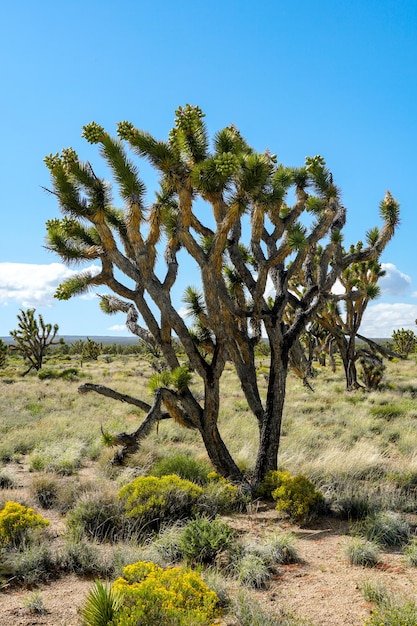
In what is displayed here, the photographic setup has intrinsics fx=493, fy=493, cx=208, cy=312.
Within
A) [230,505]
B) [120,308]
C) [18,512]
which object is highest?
[120,308]

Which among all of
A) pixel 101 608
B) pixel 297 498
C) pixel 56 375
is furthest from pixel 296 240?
pixel 56 375

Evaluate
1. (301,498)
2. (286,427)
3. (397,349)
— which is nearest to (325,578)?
(301,498)

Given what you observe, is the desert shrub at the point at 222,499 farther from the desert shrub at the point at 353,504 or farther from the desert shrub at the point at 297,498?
the desert shrub at the point at 353,504

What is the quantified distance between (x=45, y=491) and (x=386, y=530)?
502cm

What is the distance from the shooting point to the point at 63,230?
828 centimetres

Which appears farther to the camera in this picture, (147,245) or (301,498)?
(147,245)

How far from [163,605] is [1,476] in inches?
232

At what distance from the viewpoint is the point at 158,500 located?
645 centimetres

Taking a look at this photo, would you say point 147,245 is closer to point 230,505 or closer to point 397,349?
point 230,505

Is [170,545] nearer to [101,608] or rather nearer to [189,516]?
[189,516]

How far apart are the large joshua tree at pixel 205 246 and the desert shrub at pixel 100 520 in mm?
1199

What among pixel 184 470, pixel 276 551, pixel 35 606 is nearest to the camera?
pixel 35 606

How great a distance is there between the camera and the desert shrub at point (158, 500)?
20.7 feet

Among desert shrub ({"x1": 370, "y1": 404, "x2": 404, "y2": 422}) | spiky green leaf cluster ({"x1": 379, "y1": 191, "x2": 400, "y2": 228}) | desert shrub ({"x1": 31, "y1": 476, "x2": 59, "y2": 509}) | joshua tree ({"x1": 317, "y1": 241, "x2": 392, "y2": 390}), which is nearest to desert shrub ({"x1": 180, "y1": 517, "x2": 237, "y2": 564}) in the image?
desert shrub ({"x1": 31, "y1": 476, "x2": 59, "y2": 509})
